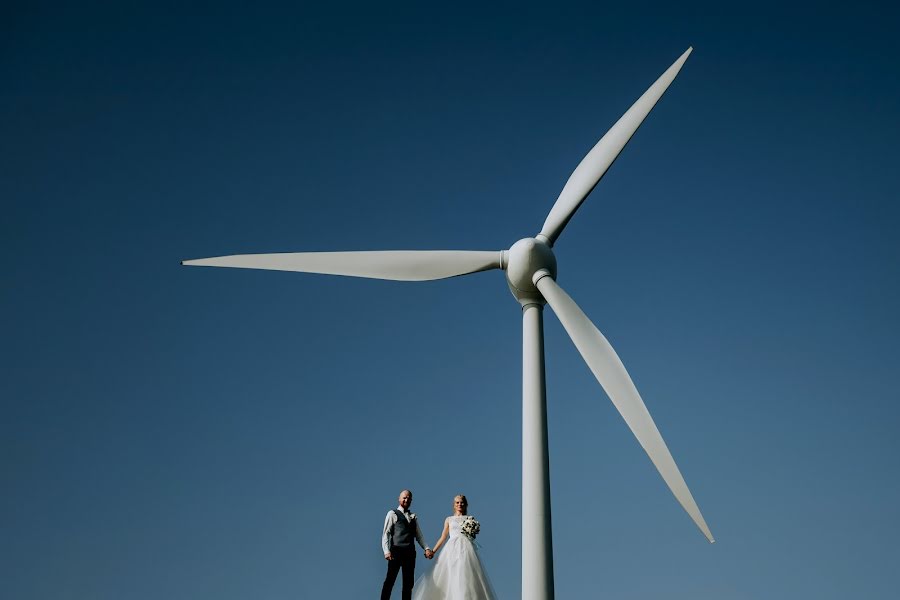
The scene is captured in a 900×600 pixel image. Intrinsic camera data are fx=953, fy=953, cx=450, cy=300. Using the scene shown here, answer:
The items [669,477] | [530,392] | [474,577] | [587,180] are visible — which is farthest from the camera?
[587,180]

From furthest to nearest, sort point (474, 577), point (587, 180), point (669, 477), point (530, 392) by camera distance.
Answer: point (587, 180)
point (474, 577)
point (530, 392)
point (669, 477)

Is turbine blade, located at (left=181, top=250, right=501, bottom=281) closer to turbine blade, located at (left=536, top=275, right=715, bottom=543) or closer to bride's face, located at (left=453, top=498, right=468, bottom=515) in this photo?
turbine blade, located at (left=536, top=275, right=715, bottom=543)

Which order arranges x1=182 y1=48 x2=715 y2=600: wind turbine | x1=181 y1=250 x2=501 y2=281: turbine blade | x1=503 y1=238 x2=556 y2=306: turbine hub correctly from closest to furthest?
1. x1=182 y1=48 x2=715 y2=600: wind turbine
2. x1=503 y1=238 x2=556 y2=306: turbine hub
3. x1=181 y1=250 x2=501 y2=281: turbine blade

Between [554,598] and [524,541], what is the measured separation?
1100 millimetres

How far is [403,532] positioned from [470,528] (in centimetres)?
152

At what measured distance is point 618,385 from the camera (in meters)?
18.0

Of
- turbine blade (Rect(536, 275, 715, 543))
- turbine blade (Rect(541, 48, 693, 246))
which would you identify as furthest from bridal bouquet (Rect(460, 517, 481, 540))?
turbine blade (Rect(541, 48, 693, 246))

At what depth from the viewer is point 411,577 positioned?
65.1 feet

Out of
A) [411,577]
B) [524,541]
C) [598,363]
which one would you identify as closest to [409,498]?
[411,577]

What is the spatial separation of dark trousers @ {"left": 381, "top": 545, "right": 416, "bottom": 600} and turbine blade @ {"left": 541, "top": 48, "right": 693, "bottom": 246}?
24.7 ft

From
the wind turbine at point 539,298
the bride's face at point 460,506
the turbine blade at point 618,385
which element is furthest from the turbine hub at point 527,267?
the bride's face at point 460,506

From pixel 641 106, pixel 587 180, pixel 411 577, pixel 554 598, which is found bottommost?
pixel 554 598

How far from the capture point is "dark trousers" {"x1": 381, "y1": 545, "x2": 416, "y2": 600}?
19.7 m

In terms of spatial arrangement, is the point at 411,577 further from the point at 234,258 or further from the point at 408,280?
the point at 234,258
